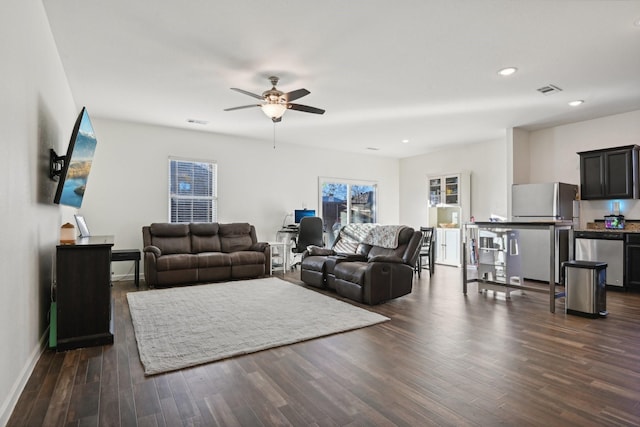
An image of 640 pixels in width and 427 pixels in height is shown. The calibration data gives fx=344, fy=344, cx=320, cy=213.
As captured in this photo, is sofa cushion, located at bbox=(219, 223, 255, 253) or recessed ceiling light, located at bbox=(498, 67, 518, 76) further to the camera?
sofa cushion, located at bbox=(219, 223, 255, 253)

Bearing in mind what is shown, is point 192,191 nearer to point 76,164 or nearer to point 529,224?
point 76,164

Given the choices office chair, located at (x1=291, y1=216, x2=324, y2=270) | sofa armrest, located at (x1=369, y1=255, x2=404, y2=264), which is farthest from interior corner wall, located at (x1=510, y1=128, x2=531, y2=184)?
office chair, located at (x1=291, y1=216, x2=324, y2=270)

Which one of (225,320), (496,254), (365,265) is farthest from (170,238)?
(496,254)

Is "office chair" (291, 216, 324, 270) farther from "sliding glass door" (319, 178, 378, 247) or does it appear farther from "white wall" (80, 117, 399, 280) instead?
"sliding glass door" (319, 178, 378, 247)

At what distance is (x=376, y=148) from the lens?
812 centimetres

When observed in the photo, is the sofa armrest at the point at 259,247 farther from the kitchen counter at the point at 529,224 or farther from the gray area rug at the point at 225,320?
the kitchen counter at the point at 529,224

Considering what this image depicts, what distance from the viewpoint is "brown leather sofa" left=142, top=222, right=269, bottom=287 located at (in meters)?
5.29

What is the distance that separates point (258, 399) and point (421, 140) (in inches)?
250

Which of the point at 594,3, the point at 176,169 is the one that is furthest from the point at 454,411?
the point at 176,169

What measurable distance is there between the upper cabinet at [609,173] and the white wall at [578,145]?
185 mm

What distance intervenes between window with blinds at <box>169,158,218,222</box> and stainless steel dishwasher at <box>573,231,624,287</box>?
6353mm

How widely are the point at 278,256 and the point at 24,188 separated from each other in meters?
4.85

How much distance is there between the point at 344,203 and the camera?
873 centimetres

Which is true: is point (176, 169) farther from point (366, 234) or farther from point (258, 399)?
point (258, 399)
